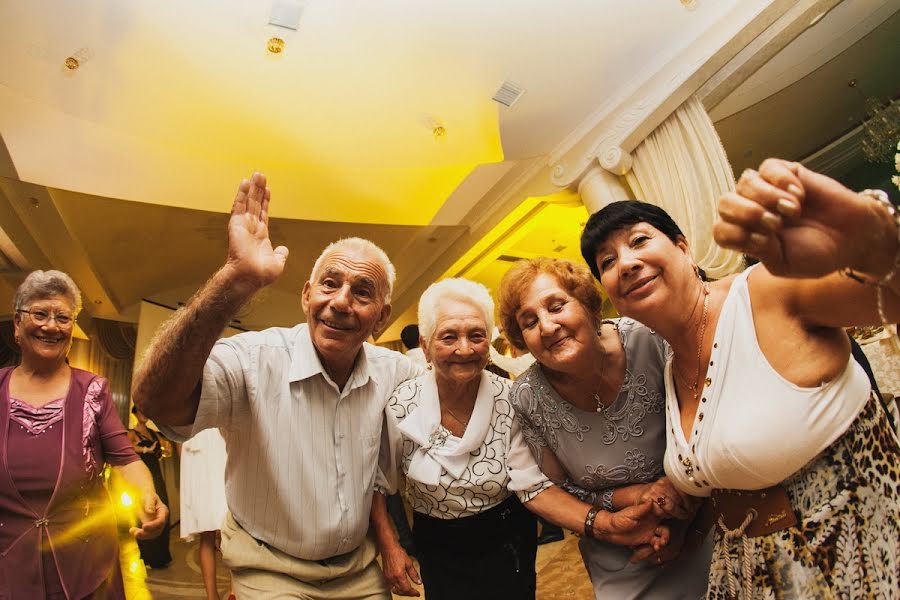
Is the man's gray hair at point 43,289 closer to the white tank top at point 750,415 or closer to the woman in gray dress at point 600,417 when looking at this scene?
the woman in gray dress at point 600,417

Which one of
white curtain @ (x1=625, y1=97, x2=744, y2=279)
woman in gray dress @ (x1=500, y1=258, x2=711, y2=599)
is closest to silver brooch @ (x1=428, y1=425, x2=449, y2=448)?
woman in gray dress @ (x1=500, y1=258, x2=711, y2=599)

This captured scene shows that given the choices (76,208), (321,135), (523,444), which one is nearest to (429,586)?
(523,444)

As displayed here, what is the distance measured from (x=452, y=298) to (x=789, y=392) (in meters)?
1.12

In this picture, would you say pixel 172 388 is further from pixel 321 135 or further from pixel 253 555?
pixel 321 135

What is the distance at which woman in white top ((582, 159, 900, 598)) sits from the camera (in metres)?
0.78

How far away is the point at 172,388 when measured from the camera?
1244 millimetres

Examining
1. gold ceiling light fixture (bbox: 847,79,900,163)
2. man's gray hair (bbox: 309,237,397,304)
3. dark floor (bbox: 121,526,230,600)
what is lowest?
dark floor (bbox: 121,526,230,600)

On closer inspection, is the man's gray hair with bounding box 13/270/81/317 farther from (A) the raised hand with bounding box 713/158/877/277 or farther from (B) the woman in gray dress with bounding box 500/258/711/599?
(A) the raised hand with bounding box 713/158/877/277

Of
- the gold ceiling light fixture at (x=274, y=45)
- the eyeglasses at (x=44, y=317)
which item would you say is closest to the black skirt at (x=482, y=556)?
the eyeglasses at (x=44, y=317)

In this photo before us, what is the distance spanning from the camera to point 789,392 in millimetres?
1028

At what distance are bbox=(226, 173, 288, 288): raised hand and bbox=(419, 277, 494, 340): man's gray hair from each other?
698 millimetres

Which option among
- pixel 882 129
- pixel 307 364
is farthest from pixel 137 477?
pixel 882 129

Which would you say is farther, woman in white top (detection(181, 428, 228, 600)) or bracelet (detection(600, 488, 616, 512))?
woman in white top (detection(181, 428, 228, 600))

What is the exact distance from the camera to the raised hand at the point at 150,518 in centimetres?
181
